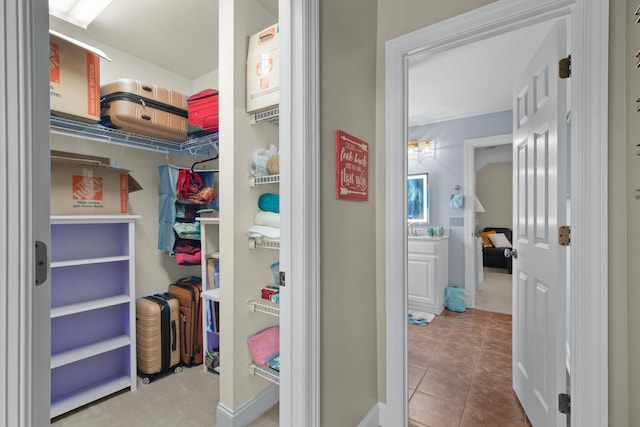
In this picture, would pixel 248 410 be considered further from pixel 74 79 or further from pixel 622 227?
pixel 74 79

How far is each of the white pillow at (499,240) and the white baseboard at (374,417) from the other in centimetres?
618

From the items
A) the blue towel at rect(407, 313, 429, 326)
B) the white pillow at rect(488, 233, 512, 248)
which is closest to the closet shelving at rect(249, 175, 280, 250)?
the blue towel at rect(407, 313, 429, 326)

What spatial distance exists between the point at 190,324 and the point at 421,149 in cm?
380

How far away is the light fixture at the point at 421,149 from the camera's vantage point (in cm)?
451

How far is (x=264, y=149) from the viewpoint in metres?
1.92

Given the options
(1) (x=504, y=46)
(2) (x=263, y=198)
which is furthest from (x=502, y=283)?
(2) (x=263, y=198)

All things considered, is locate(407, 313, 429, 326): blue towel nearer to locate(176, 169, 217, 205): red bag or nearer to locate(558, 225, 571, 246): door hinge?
Result: locate(558, 225, 571, 246): door hinge

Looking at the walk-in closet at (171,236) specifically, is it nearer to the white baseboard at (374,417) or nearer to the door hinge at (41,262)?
the white baseboard at (374,417)

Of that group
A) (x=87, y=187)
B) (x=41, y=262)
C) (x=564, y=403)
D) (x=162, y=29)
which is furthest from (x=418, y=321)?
(x=162, y=29)

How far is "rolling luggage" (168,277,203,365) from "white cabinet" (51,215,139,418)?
36 cm

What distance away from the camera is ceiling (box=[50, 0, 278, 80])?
2004mm
